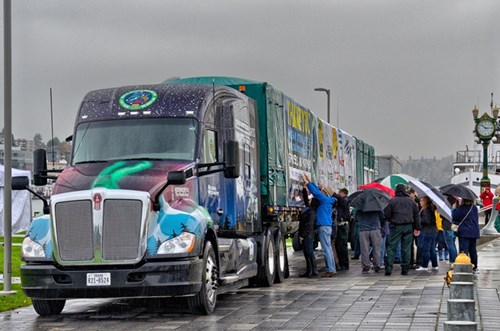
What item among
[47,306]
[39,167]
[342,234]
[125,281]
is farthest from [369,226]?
[125,281]

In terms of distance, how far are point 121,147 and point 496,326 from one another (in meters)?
5.77

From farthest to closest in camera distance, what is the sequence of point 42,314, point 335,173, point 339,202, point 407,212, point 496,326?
1. point 335,173
2. point 339,202
3. point 407,212
4. point 42,314
5. point 496,326

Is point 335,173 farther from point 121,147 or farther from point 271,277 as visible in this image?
point 121,147

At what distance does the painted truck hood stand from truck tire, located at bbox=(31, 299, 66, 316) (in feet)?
4.89

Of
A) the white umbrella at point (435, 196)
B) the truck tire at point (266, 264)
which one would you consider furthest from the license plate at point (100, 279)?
the white umbrella at point (435, 196)

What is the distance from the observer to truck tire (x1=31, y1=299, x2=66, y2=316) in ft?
47.3

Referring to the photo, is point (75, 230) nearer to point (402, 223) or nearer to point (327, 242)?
point (327, 242)

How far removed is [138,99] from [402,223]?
25.4 feet

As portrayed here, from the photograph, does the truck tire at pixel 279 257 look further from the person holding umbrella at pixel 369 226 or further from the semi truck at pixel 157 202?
the person holding umbrella at pixel 369 226

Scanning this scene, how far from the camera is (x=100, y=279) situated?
44.6ft

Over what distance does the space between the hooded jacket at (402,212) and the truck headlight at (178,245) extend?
339 inches

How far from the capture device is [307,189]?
22.5 m

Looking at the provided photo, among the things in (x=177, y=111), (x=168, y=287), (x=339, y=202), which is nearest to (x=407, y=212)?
(x=339, y=202)

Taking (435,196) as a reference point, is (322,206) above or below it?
below
